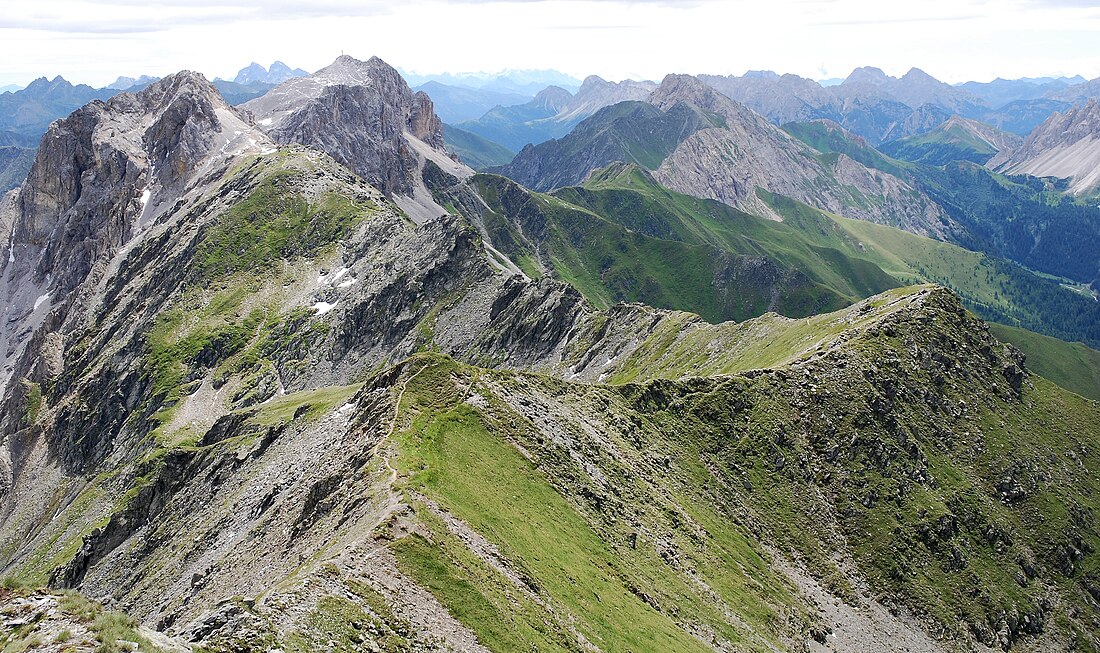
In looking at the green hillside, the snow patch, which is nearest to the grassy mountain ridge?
the green hillside

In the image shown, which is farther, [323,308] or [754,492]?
[323,308]

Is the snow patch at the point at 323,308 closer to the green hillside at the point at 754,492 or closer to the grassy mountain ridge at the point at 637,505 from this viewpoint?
the grassy mountain ridge at the point at 637,505

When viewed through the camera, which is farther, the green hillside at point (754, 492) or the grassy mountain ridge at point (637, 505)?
the green hillside at point (754, 492)

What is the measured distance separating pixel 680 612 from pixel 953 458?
2248 inches

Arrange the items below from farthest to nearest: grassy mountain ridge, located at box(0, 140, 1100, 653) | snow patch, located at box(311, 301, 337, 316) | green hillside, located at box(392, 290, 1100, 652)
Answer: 1. snow patch, located at box(311, 301, 337, 316)
2. green hillside, located at box(392, 290, 1100, 652)
3. grassy mountain ridge, located at box(0, 140, 1100, 653)

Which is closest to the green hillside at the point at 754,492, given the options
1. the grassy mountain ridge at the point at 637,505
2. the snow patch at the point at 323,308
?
the grassy mountain ridge at the point at 637,505

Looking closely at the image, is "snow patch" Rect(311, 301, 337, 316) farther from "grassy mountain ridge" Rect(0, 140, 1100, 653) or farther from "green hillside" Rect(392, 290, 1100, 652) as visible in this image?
"green hillside" Rect(392, 290, 1100, 652)

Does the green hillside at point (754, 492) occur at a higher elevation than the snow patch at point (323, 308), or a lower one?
higher

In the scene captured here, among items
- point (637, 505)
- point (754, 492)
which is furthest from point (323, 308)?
point (637, 505)

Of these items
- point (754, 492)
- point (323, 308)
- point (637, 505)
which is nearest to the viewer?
point (637, 505)

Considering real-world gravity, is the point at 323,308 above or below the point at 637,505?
below

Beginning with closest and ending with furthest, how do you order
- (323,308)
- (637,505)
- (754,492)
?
(637,505), (754,492), (323,308)

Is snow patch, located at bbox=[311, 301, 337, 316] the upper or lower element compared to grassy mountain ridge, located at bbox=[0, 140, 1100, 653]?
lower

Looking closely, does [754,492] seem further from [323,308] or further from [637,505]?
[323,308]
